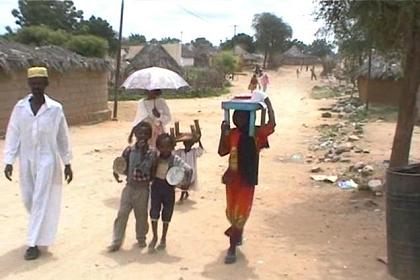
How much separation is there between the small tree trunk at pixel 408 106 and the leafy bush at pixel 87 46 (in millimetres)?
25616

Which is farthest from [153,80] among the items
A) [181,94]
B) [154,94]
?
[181,94]

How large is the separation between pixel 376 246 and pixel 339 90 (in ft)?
112

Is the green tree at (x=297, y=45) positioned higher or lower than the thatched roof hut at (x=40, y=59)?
higher

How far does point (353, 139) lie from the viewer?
14.2 metres

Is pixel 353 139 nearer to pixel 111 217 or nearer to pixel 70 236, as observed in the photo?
Result: pixel 111 217

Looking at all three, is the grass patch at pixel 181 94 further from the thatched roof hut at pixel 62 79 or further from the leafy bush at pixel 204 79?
the thatched roof hut at pixel 62 79

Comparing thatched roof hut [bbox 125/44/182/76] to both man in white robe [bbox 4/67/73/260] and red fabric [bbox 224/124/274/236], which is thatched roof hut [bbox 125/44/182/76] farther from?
red fabric [bbox 224/124/274/236]

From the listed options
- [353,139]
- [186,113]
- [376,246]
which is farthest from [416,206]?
[186,113]

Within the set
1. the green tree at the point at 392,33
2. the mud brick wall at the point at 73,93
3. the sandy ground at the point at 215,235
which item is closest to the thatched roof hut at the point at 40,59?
the mud brick wall at the point at 73,93

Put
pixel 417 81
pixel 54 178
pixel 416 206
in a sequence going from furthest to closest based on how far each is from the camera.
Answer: pixel 417 81 < pixel 54 178 < pixel 416 206

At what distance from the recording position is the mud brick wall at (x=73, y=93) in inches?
595

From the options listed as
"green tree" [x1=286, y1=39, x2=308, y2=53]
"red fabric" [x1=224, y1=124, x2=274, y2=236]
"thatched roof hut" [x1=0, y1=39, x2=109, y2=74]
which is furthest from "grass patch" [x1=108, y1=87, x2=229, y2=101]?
"green tree" [x1=286, y1=39, x2=308, y2=53]

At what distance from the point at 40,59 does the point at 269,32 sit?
219 feet

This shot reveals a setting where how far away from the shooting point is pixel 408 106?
7.64 meters
